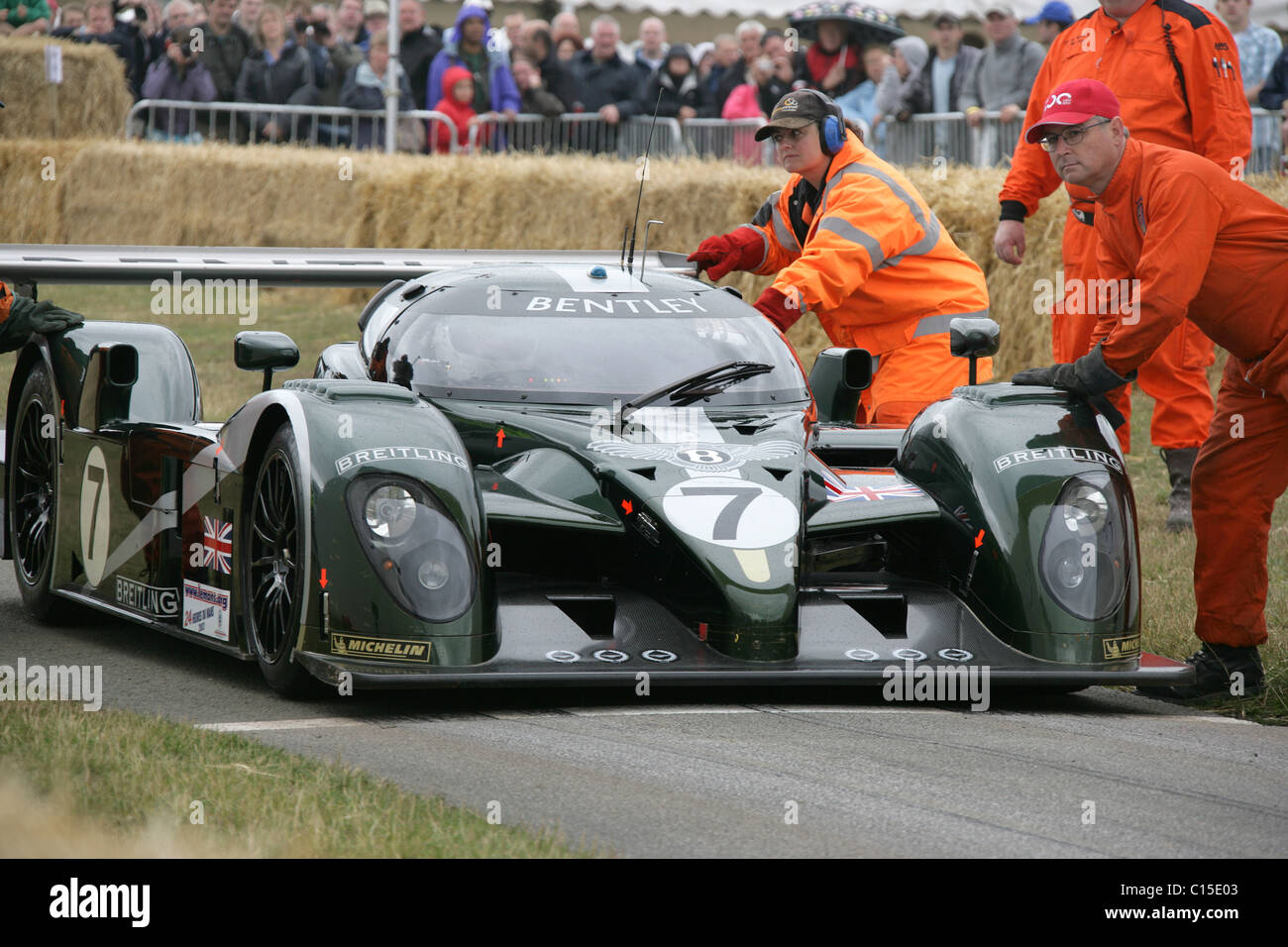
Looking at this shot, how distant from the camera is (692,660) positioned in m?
5.64

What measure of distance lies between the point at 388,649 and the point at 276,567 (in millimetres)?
615

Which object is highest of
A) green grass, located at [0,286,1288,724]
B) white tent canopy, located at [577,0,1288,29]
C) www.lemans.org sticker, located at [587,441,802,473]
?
white tent canopy, located at [577,0,1288,29]

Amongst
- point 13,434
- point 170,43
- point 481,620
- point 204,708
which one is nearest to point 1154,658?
point 481,620

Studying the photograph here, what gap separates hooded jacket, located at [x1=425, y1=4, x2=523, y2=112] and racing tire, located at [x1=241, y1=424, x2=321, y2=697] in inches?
525

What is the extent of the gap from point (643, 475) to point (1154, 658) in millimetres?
1756

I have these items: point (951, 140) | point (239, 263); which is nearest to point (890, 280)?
point (239, 263)

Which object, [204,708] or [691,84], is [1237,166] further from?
[691,84]

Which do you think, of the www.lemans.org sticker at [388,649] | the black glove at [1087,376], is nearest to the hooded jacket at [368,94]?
the black glove at [1087,376]

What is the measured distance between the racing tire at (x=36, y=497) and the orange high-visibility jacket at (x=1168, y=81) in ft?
13.8

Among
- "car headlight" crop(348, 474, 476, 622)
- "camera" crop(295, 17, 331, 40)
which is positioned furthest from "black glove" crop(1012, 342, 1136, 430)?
"camera" crop(295, 17, 331, 40)

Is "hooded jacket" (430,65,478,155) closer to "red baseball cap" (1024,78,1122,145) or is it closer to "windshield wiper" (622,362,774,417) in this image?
"windshield wiper" (622,362,774,417)

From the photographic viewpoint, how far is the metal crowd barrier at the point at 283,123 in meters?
19.9

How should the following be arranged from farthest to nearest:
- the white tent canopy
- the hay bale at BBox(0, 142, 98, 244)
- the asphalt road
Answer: the hay bale at BBox(0, 142, 98, 244) < the white tent canopy < the asphalt road

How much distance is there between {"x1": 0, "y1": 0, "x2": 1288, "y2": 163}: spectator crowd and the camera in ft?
56.3
